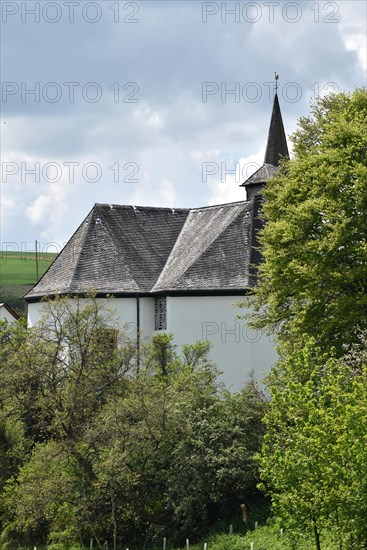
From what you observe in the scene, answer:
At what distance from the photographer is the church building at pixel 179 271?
135ft

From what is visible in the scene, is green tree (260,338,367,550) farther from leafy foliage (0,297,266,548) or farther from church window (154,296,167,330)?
church window (154,296,167,330)

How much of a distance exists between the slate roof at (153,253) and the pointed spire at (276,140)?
370cm

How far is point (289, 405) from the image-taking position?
21.9m

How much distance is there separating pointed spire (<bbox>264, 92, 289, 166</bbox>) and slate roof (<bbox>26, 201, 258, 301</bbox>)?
146 inches

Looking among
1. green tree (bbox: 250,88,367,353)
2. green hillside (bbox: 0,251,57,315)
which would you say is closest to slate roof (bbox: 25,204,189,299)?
green tree (bbox: 250,88,367,353)

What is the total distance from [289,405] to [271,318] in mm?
14563

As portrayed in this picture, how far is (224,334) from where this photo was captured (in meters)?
41.3

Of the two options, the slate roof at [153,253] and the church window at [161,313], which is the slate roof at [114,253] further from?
the church window at [161,313]

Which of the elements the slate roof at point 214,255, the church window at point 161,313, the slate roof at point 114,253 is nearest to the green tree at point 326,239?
the slate roof at point 214,255

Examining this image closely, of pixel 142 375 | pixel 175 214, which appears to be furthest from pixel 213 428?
pixel 175 214

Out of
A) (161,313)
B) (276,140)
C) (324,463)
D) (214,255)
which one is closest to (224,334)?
(161,313)

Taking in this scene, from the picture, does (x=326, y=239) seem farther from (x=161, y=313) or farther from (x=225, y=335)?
(x=161, y=313)

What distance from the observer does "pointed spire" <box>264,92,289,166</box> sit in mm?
48094

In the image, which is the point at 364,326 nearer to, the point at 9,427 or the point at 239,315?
the point at 239,315
